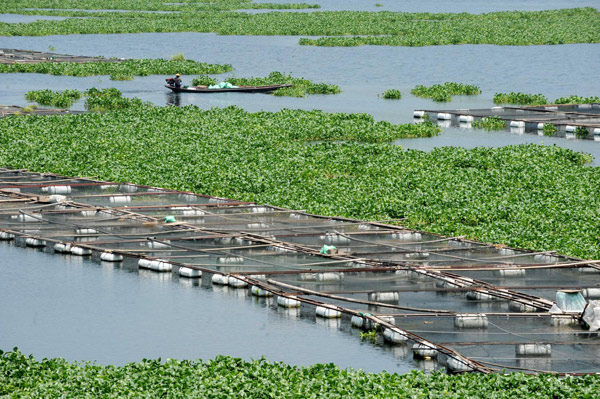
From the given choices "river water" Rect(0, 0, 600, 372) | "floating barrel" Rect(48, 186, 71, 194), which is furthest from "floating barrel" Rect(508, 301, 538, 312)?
"floating barrel" Rect(48, 186, 71, 194)

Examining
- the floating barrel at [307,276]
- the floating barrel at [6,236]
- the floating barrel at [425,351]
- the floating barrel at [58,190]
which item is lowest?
the floating barrel at [425,351]

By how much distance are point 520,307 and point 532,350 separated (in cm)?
273

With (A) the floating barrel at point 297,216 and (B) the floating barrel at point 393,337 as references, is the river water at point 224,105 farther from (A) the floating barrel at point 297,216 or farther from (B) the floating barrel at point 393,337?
(A) the floating barrel at point 297,216

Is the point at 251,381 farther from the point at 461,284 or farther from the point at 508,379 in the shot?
the point at 461,284

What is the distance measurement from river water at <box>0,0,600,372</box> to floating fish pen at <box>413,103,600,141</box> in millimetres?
1136

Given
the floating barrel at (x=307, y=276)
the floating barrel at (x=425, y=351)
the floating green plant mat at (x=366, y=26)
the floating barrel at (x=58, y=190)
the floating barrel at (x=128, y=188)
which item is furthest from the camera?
the floating green plant mat at (x=366, y=26)

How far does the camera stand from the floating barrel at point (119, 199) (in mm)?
28500

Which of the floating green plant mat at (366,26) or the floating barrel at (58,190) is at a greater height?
the floating green plant mat at (366,26)

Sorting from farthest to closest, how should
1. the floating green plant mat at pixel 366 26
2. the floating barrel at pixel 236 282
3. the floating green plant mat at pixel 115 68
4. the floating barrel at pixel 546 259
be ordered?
the floating green plant mat at pixel 366 26 < the floating green plant mat at pixel 115 68 < the floating barrel at pixel 546 259 < the floating barrel at pixel 236 282

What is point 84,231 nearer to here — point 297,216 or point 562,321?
point 297,216

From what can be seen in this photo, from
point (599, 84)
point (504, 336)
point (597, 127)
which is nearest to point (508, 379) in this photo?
point (504, 336)

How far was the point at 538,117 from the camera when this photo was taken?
4569 centimetres

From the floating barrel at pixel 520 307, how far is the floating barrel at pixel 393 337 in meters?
2.88

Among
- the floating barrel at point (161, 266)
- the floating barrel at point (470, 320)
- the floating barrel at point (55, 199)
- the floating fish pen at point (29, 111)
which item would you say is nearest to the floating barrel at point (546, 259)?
the floating barrel at point (470, 320)
